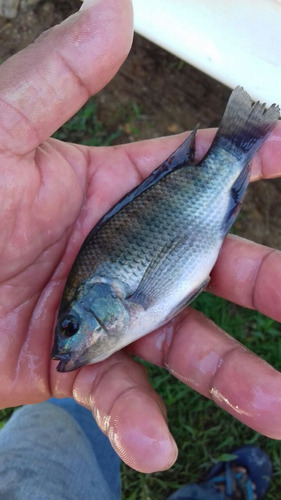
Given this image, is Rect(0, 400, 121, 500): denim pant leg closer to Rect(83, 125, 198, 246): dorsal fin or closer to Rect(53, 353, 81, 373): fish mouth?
Rect(53, 353, 81, 373): fish mouth

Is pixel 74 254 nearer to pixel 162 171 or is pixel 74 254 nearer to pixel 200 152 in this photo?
pixel 162 171

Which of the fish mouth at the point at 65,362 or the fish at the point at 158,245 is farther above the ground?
the fish at the point at 158,245

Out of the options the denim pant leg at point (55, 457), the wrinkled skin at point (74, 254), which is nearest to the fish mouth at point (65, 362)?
the wrinkled skin at point (74, 254)

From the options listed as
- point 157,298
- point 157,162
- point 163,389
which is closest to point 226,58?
point 157,162

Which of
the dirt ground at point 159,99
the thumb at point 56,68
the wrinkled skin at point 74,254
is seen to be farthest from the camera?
the dirt ground at point 159,99

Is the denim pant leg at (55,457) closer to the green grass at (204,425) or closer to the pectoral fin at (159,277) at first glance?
the green grass at (204,425)

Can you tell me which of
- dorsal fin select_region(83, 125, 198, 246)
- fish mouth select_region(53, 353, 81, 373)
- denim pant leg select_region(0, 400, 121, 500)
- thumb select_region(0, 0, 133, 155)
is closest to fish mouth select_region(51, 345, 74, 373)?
fish mouth select_region(53, 353, 81, 373)
